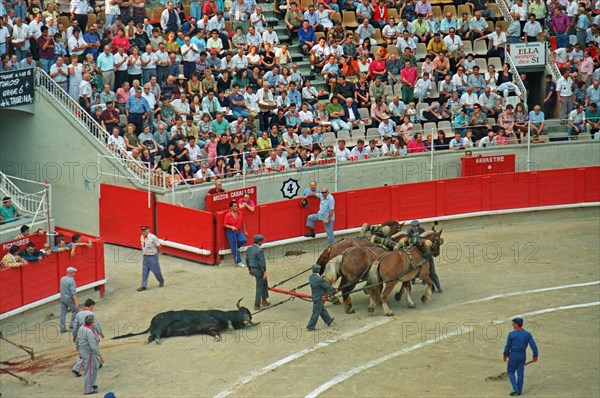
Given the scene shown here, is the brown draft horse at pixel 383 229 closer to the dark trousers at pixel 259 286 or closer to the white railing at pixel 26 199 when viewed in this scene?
the dark trousers at pixel 259 286

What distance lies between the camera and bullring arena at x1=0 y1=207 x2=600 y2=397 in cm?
2478

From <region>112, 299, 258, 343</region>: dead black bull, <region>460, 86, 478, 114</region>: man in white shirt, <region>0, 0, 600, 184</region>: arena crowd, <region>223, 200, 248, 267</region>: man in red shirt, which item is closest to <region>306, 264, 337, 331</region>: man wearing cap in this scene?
<region>112, 299, 258, 343</region>: dead black bull

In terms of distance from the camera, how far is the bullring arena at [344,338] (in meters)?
24.8

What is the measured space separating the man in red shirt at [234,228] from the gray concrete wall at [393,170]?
195 cm

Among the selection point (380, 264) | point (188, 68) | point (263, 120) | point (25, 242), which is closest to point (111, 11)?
point (188, 68)

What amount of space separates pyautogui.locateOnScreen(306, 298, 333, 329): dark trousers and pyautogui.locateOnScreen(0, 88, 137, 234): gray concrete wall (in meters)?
8.78

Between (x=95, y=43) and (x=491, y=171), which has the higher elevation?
(x=95, y=43)

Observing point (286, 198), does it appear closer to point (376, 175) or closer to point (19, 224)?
point (376, 175)

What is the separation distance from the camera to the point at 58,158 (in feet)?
116

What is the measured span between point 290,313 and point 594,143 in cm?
1418

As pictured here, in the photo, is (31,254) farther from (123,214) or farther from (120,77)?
(120,77)

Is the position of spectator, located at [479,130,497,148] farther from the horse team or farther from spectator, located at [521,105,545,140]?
the horse team

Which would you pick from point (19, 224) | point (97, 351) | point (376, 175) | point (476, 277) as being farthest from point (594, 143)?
point (97, 351)

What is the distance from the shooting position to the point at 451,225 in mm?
36500
